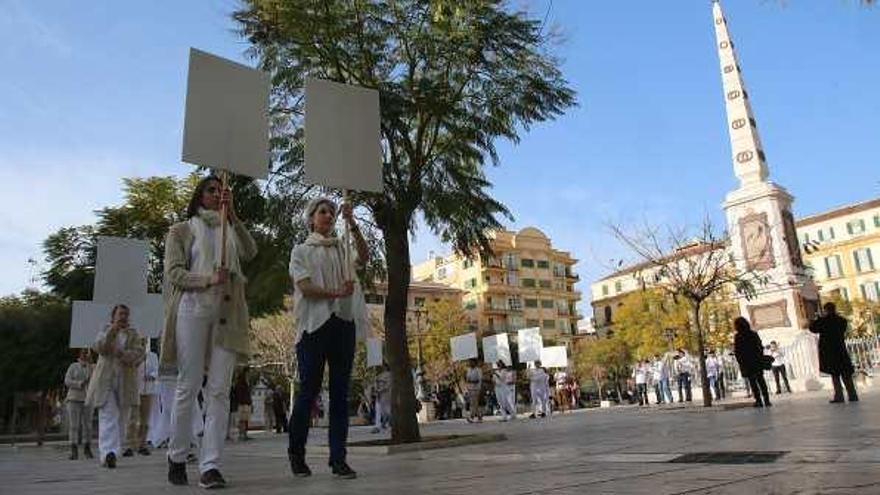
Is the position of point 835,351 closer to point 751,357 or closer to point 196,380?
point 751,357

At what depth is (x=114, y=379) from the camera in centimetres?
926

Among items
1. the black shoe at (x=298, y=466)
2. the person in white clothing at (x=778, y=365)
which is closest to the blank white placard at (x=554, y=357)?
the person in white clothing at (x=778, y=365)

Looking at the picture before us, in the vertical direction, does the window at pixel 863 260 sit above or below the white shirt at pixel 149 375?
above

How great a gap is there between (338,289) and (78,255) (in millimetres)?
28553

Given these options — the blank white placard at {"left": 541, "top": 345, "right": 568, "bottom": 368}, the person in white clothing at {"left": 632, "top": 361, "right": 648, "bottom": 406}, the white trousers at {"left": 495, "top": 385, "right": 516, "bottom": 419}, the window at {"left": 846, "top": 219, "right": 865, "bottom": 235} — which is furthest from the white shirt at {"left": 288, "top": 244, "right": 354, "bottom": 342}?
the window at {"left": 846, "top": 219, "right": 865, "bottom": 235}

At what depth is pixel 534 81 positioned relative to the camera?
440 inches

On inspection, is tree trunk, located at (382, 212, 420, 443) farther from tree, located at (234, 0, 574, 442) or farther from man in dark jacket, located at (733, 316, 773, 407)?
man in dark jacket, located at (733, 316, 773, 407)

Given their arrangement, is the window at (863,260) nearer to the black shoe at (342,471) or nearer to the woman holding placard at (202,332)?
the black shoe at (342,471)

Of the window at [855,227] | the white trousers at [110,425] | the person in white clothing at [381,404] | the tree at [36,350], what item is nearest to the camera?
the white trousers at [110,425]

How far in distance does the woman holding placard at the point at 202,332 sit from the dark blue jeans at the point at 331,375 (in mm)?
478

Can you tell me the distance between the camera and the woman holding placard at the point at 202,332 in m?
5.15

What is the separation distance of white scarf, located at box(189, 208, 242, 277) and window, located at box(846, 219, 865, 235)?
105143mm

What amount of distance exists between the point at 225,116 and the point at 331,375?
2.33 metres

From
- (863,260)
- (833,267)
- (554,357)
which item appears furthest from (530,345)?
(833,267)
